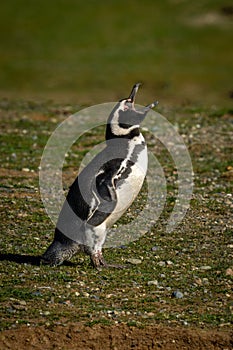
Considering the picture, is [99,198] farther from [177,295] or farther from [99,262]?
[177,295]

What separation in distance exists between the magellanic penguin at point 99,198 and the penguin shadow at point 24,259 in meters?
0.22

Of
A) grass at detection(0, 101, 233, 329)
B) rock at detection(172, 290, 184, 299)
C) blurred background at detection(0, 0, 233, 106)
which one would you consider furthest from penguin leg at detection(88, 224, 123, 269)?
blurred background at detection(0, 0, 233, 106)

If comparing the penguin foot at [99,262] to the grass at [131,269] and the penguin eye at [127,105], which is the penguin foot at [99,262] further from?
the penguin eye at [127,105]

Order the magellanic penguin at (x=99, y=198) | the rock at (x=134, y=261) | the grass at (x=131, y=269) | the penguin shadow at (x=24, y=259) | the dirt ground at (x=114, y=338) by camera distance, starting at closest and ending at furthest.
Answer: the dirt ground at (x=114, y=338), the grass at (x=131, y=269), the magellanic penguin at (x=99, y=198), the penguin shadow at (x=24, y=259), the rock at (x=134, y=261)

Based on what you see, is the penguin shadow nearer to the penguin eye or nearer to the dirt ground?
the dirt ground

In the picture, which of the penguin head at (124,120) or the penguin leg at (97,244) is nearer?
the penguin leg at (97,244)

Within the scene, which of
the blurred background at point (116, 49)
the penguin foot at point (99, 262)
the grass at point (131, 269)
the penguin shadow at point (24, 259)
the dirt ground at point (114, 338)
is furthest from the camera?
the blurred background at point (116, 49)

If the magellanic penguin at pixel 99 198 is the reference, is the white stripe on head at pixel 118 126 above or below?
above

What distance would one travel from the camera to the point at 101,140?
1418 centimetres

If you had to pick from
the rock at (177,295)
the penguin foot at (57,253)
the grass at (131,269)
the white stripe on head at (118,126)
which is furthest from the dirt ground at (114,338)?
the white stripe on head at (118,126)

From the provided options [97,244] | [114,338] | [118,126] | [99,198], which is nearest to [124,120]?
[118,126]

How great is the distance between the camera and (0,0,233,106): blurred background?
28969mm

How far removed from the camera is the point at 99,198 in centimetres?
802

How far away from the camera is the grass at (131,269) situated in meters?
7.18
